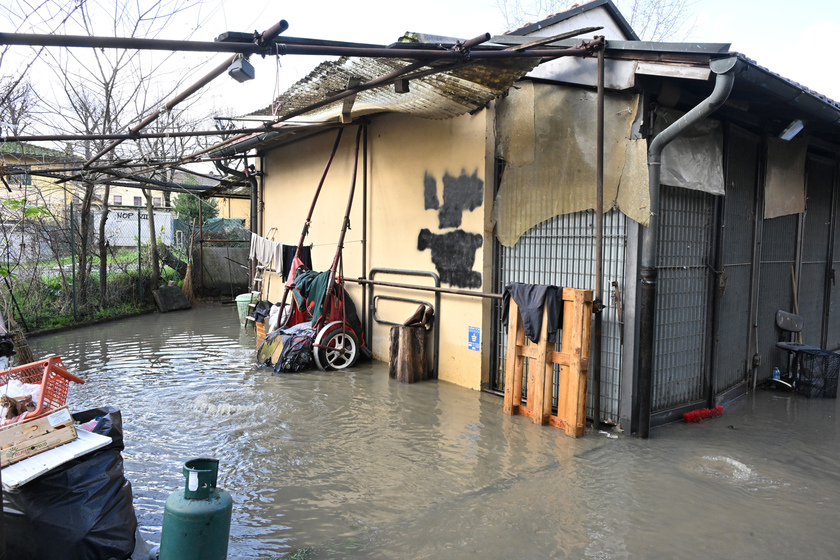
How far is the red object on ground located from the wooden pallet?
1.31 metres

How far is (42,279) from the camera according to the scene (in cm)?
1073

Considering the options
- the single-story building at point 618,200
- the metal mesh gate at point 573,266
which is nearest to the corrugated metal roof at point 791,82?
the single-story building at point 618,200

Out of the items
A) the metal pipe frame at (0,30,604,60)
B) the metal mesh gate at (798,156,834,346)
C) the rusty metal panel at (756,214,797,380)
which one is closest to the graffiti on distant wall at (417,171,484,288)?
the metal pipe frame at (0,30,604,60)

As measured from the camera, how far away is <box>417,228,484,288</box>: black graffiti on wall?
21.7 ft

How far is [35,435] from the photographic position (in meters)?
2.80

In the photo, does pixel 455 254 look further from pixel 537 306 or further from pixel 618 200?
pixel 618 200

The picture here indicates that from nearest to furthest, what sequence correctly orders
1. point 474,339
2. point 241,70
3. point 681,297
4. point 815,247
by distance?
point 241,70
point 681,297
point 474,339
point 815,247

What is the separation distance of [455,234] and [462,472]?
3.36 metres

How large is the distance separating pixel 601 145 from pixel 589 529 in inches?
132

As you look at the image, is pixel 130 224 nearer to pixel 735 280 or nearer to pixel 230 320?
pixel 230 320

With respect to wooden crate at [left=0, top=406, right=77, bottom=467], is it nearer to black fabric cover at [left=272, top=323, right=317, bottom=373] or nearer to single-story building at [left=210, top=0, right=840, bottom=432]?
single-story building at [left=210, top=0, right=840, bottom=432]

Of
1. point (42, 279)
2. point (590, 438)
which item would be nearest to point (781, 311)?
point (590, 438)

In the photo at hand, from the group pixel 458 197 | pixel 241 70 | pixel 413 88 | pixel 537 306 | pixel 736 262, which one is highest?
pixel 413 88

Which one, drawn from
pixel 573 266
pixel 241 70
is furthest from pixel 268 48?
pixel 573 266
